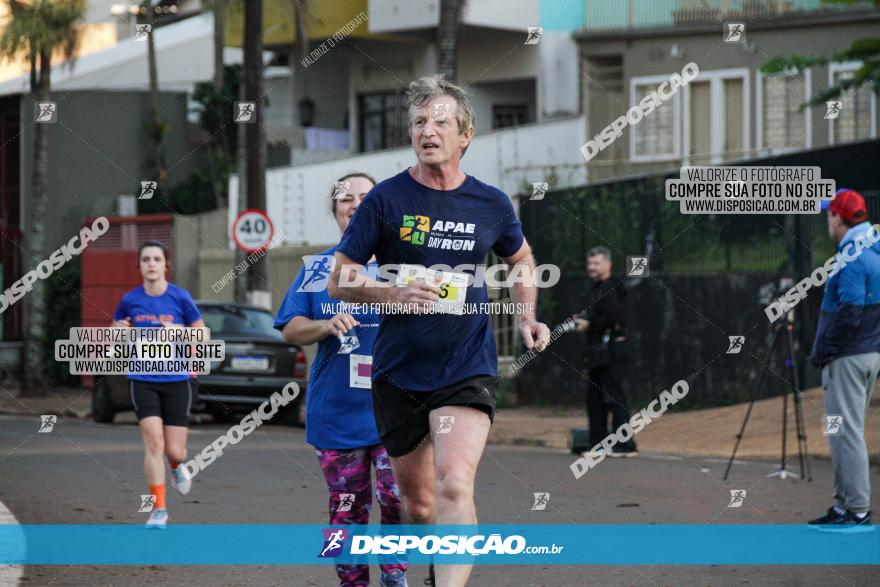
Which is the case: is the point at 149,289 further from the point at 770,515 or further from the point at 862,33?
the point at 862,33

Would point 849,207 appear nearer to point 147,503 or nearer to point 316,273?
point 316,273

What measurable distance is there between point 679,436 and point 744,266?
355 centimetres

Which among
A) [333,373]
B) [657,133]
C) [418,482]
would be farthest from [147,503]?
[657,133]

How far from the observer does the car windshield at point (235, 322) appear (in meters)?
19.4

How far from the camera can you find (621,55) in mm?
33625

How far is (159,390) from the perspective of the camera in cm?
1034

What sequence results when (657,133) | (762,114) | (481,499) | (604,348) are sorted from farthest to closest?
(657,133) → (762,114) → (604,348) → (481,499)

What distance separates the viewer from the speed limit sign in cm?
2253

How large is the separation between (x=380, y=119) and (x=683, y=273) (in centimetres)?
1749

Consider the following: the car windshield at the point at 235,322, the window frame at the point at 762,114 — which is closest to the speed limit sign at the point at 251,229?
the car windshield at the point at 235,322

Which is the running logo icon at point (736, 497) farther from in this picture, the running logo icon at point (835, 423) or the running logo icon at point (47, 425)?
the running logo icon at point (47, 425)

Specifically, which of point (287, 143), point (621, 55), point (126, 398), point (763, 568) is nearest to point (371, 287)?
point (763, 568)

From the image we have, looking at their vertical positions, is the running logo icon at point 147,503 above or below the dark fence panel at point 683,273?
below

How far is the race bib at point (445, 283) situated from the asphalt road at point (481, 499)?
2.35 m
